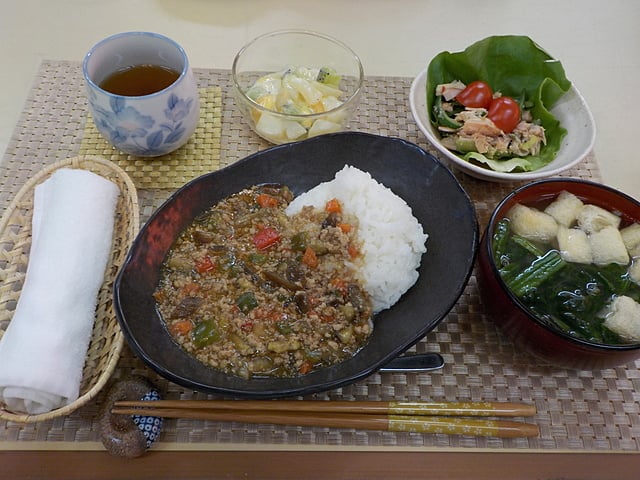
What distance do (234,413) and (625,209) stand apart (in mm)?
1630

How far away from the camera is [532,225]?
1954mm

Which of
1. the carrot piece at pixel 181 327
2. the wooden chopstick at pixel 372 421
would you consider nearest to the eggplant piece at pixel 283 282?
the carrot piece at pixel 181 327

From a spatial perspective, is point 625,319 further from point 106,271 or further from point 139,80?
point 139,80

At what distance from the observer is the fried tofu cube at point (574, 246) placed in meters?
1.91

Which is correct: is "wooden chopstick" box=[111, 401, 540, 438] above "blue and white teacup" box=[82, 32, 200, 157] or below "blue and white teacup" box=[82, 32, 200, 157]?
below

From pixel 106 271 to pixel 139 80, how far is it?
2.91 feet

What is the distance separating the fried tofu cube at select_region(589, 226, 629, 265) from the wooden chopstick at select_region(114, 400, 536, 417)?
60 centimetres

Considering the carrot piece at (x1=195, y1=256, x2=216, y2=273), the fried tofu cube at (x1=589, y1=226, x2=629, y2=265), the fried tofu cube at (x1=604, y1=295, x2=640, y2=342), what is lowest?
the carrot piece at (x1=195, y1=256, x2=216, y2=273)

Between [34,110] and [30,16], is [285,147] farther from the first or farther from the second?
[30,16]

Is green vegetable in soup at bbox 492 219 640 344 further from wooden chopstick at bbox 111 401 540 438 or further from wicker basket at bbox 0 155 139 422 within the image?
wicker basket at bbox 0 155 139 422

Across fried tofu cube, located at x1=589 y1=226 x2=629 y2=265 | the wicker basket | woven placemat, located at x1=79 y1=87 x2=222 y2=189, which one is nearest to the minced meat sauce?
the wicker basket

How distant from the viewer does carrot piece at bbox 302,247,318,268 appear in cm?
200

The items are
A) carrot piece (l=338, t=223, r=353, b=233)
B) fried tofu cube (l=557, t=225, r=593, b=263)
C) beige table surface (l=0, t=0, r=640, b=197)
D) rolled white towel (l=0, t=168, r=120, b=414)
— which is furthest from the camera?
beige table surface (l=0, t=0, r=640, b=197)

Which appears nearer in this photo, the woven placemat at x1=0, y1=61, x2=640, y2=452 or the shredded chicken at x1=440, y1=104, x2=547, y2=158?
the woven placemat at x1=0, y1=61, x2=640, y2=452
